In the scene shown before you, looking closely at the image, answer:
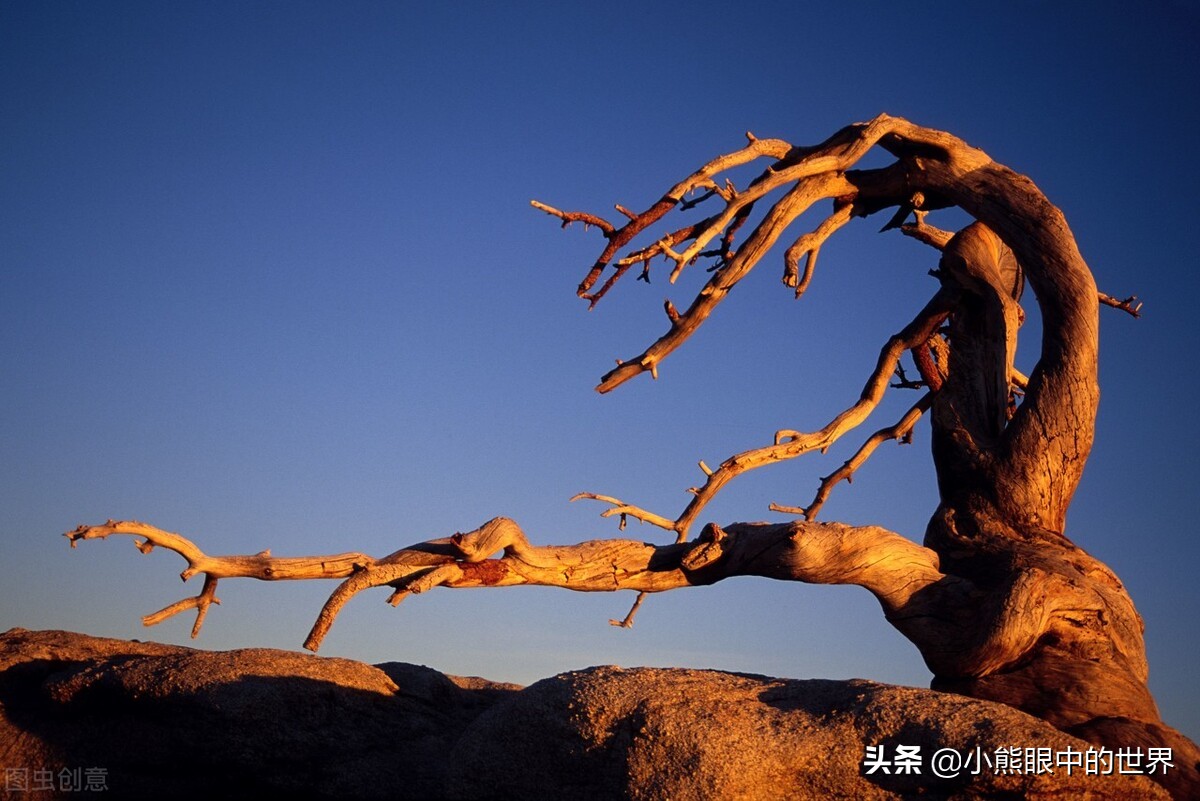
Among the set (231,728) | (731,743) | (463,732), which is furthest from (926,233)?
(231,728)

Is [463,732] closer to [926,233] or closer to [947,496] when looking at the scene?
[947,496]

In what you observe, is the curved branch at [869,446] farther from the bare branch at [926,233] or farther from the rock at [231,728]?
the rock at [231,728]

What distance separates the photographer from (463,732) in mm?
6762

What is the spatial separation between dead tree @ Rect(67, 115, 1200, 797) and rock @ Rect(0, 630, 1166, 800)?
2.09 feet

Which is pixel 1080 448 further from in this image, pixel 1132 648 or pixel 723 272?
pixel 723 272

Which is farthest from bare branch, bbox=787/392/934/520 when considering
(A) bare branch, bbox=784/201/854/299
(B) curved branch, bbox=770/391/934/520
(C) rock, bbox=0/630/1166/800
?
(C) rock, bbox=0/630/1166/800

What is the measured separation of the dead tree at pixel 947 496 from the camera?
7703mm

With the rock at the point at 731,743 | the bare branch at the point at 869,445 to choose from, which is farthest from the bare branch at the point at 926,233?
the rock at the point at 731,743

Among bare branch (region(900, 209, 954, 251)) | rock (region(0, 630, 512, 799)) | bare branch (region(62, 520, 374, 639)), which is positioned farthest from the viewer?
bare branch (region(900, 209, 954, 251))

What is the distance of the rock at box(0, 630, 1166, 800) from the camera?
5.60 metres

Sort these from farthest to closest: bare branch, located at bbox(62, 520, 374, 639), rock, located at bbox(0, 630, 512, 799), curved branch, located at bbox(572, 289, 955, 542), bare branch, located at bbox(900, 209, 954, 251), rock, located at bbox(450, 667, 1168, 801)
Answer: bare branch, located at bbox(900, 209, 954, 251), curved branch, located at bbox(572, 289, 955, 542), bare branch, located at bbox(62, 520, 374, 639), rock, located at bbox(0, 630, 512, 799), rock, located at bbox(450, 667, 1168, 801)

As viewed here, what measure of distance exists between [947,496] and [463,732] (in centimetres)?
474

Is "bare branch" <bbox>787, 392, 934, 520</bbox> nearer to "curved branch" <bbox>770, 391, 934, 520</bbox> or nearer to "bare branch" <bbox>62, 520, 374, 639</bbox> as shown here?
"curved branch" <bbox>770, 391, 934, 520</bbox>

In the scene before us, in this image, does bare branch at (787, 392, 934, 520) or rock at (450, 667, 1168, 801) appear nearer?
rock at (450, 667, 1168, 801)
